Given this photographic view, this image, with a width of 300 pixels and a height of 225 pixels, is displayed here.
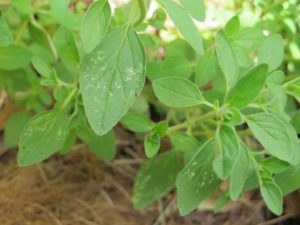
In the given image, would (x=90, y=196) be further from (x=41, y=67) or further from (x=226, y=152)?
(x=226, y=152)

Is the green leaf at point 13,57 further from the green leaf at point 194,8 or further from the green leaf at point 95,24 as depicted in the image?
the green leaf at point 194,8

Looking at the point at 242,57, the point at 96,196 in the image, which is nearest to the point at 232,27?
the point at 242,57

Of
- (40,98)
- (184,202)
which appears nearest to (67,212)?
(40,98)

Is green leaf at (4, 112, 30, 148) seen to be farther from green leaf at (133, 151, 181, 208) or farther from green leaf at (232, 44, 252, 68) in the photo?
green leaf at (232, 44, 252, 68)

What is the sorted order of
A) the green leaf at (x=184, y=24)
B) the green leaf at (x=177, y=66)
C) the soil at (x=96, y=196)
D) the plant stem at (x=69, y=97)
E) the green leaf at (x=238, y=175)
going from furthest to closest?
the soil at (x=96, y=196) < the green leaf at (x=177, y=66) < the plant stem at (x=69, y=97) < the green leaf at (x=238, y=175) < the green leaf at (x=184, y=24)

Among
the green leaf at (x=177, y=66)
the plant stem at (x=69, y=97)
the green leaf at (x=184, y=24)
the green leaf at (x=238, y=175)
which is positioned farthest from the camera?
the green leaf at (x=177, y=66)

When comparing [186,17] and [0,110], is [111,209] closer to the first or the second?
[0,110]

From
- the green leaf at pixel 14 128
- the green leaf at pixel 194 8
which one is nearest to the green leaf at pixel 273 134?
the green leaf at pixel 194 8
